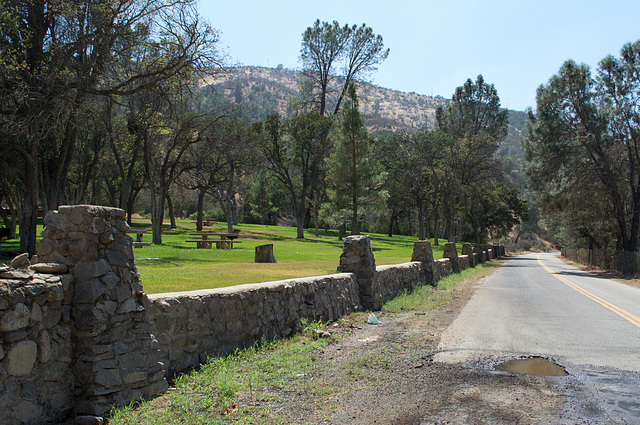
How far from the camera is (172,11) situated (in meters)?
17.0

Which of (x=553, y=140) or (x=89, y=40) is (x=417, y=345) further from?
(x=553, y=140)

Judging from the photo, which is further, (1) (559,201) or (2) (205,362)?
(1) (559,201)

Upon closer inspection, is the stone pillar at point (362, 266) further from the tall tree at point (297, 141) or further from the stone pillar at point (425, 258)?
the tall tree at point (297, 141)

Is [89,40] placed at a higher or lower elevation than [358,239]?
higher

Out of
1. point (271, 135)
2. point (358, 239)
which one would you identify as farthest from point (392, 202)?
point (358, 239)

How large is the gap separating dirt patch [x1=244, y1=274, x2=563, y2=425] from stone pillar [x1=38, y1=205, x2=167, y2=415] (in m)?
1.45

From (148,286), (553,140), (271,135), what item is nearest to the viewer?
(148,286)

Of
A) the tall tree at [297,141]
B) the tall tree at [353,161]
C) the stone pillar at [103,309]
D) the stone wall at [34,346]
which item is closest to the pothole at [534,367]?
the stone pillar at [103,309]

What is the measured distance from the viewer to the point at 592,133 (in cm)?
2964

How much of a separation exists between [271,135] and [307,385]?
1558 inches

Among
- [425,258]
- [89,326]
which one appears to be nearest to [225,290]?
[89,326]

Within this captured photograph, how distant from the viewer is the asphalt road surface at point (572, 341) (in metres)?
5.24

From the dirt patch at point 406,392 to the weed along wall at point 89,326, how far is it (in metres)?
1.36

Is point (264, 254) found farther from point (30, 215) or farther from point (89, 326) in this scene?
point (89, 326)
